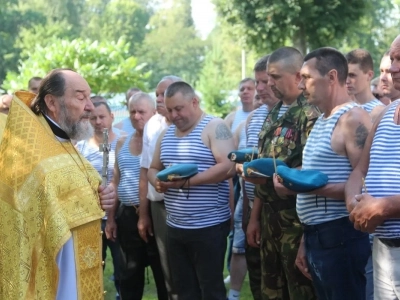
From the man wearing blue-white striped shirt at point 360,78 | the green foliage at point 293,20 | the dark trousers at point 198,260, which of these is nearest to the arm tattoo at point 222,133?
the dark trousers at point 198,260

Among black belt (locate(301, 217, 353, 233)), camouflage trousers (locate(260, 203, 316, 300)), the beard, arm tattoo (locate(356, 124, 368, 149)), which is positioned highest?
the beard

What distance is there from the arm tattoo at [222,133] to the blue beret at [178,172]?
1.18ft

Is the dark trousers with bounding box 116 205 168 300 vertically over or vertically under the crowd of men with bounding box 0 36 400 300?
under

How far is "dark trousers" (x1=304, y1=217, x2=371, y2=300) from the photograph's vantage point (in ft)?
14.8

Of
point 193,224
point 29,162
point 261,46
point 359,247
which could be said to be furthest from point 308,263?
point 261,46

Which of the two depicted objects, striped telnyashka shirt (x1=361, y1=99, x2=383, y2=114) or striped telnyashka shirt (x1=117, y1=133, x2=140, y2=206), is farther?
striped telnyashka shirt (x1=117, y1=133, x2=140, y2=206)

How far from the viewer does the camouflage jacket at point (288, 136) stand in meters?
5.15

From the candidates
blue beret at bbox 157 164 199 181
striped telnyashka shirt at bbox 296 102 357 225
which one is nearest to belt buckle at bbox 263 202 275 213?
striped telnyashka shirt at bbox 296 102 357 225

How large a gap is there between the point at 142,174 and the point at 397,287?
3462 millimetres

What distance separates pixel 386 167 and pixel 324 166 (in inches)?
29.1

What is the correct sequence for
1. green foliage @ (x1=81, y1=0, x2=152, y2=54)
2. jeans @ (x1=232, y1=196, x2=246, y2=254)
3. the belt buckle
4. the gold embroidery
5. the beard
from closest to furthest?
the gold embroidery, the beard, the belt buckle, jeans @ (x1=232, y1=196, x2=246, y2=254), green foliage @ (x1=81, y1=0, x2=152, y2=54)

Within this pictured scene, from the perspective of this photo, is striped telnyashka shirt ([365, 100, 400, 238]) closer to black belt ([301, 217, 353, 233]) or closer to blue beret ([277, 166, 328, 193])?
blue beret ([277, 166, 328, 193])

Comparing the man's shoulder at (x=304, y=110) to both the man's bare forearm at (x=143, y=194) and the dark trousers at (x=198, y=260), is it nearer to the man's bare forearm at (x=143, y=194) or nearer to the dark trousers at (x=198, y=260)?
the dark trousers at (x=198, y=260)

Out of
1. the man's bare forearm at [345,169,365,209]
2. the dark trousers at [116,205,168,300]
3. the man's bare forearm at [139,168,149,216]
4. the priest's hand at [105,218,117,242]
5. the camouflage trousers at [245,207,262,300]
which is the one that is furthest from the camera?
the priest's hand at [105,218,117,242]
